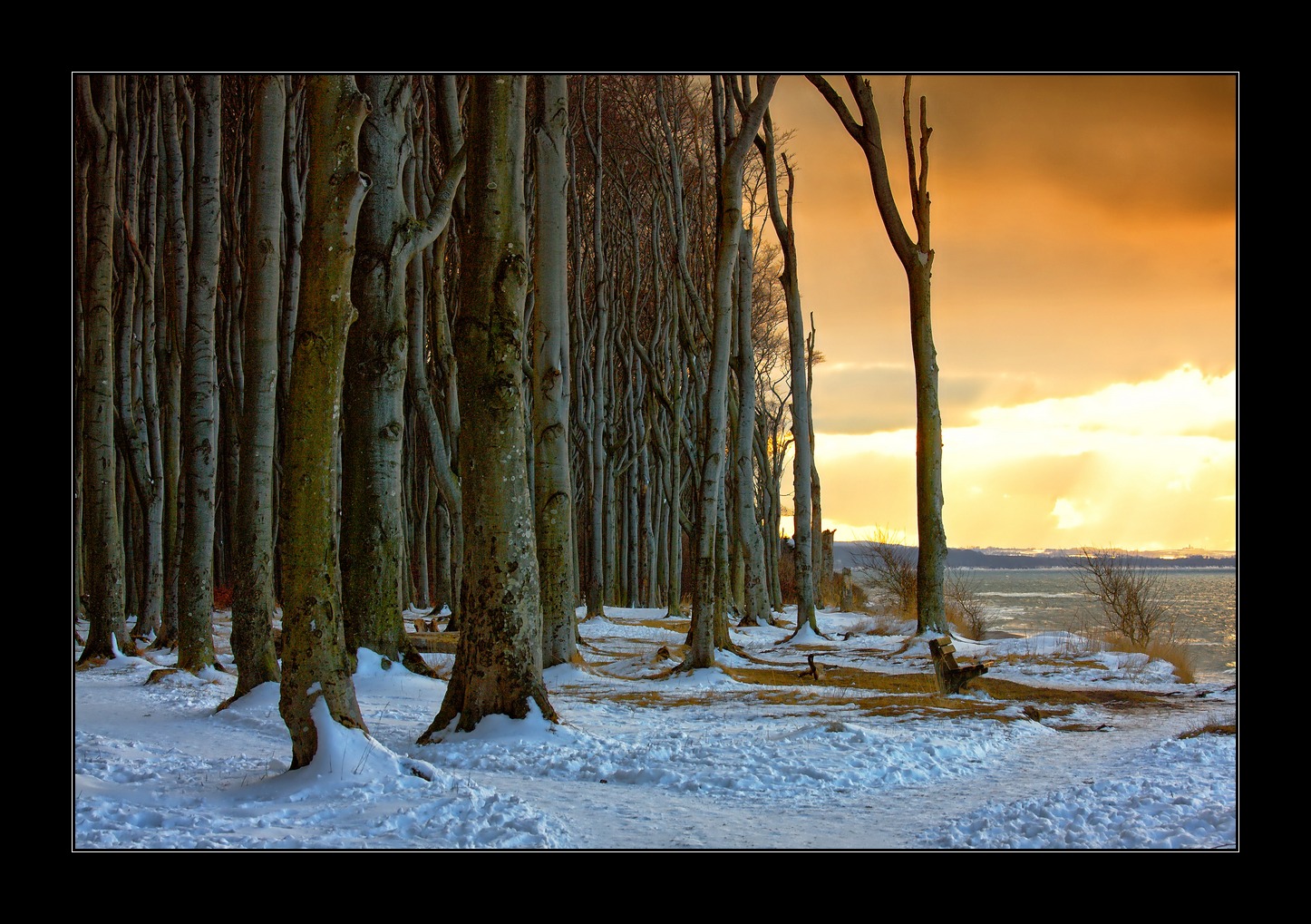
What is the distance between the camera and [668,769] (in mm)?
6000

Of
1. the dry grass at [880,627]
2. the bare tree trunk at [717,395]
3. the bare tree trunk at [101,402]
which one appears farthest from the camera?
the dry grass at [880,627]

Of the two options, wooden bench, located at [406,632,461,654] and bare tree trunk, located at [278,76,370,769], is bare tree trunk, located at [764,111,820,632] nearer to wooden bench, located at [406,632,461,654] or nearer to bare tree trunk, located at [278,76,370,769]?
wooden bench, located at [406,632,461,654]

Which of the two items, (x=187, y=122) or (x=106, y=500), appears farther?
(x=187, y=122)

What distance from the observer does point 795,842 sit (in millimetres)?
4512

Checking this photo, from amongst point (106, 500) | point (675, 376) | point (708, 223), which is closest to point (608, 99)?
point (708, 223)

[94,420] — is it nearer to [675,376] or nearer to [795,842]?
[795,842]

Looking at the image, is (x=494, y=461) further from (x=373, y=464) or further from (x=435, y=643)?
(x=435, y=643)

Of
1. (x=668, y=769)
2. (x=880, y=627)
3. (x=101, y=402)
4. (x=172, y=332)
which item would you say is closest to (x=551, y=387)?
(x=101, y=402)

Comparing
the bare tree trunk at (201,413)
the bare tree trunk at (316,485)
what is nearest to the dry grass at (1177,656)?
the bare tree trunk at (316,485)

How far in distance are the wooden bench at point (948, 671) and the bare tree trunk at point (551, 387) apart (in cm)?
350

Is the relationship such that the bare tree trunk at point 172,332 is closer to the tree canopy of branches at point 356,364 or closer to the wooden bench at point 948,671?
the tree canopy of branches at point 356,364

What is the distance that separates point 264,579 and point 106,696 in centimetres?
156

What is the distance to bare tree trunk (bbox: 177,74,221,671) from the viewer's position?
9.54 meters

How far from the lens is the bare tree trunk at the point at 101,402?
32.5 feet
